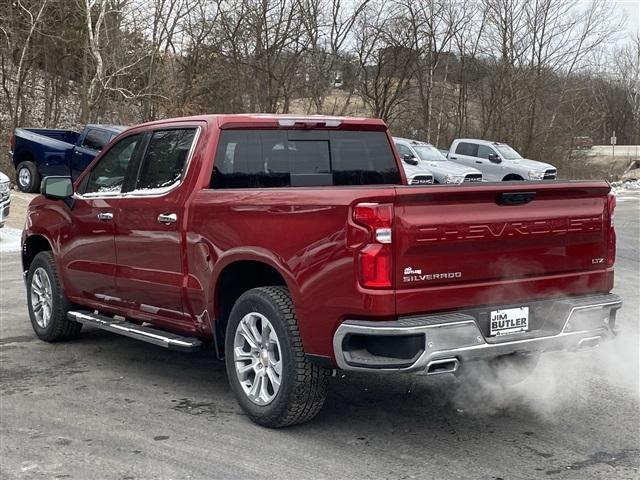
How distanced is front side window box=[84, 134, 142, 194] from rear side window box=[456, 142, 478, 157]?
70.2 feet

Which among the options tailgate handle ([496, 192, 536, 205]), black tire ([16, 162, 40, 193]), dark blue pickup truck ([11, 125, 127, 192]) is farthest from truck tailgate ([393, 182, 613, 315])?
black tire ([16, 162, 40, 193])

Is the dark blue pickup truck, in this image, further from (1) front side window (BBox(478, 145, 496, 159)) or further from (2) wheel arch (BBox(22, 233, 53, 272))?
(2) wheel arch (BBox(22, 233, 53, 272))

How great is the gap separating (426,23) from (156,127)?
35.5 meters

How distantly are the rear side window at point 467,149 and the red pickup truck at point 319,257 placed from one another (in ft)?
69.4

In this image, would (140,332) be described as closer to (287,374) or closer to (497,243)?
(287,374)

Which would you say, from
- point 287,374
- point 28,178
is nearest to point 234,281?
point 287,374

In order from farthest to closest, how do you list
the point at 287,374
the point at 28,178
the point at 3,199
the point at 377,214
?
the point at 28,178 → the point at 3,199 → the point at 287,374 → the point at 377,214

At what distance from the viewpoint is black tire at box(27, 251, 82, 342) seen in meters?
6.90

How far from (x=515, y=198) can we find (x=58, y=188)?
3920 millimetres

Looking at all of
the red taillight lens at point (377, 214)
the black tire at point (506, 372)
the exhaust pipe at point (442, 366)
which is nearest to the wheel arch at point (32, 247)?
the black tire at point (506, 372)

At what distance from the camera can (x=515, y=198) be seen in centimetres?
452

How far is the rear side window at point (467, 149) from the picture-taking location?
26.8 metres

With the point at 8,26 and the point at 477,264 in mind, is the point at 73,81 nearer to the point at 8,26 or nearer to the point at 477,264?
the point at 8,26

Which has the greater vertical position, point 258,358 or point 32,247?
point 32,247
